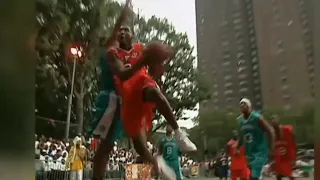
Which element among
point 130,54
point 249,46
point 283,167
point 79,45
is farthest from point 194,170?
point 130,54

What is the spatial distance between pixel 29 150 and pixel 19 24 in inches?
5.6

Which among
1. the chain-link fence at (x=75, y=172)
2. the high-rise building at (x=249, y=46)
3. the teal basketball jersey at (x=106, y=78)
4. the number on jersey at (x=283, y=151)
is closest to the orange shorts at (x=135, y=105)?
the teal basketball jersey at (x=106, y=78)

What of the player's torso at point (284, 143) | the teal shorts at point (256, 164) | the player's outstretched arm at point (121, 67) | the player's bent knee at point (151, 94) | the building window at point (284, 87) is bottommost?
the teal shorts at point (256, 164)

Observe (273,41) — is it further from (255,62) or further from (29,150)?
(29,150)

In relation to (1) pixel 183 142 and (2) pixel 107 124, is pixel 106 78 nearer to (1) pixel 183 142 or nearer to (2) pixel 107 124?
(2) pixel 107 124

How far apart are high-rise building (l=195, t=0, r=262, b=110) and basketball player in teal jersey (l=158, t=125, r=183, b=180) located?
3554 millimetres

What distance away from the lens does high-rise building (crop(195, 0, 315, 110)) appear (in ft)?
27.4

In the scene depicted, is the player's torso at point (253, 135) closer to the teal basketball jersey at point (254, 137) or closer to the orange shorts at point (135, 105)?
the teal basketball jersey at point (254, 137)

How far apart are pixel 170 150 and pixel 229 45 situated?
5.59m

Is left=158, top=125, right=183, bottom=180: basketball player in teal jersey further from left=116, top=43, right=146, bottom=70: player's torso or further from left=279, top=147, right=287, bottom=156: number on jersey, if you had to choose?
left=116, top=43, right=146, bottom=70: player's torso

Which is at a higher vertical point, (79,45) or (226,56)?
(79,45)

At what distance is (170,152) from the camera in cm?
450

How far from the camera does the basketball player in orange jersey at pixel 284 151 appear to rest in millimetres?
4633

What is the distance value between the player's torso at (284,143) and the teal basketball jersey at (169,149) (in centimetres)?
95
